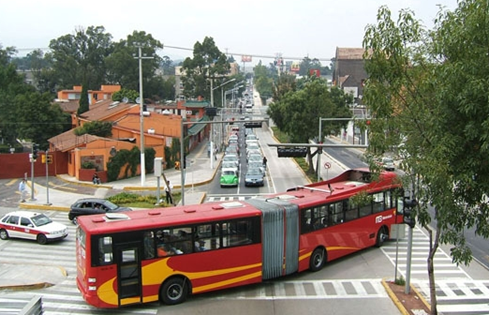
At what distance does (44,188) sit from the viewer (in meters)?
40.1

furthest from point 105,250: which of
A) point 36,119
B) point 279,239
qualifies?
point 36,119

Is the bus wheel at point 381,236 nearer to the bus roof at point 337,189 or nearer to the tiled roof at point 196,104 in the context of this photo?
the bus roof at point 337,189

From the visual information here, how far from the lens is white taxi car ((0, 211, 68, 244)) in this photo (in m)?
24.2

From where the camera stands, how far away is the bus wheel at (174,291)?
1580 centimetres

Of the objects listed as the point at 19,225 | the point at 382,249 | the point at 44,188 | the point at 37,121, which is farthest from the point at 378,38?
the point at 37,121

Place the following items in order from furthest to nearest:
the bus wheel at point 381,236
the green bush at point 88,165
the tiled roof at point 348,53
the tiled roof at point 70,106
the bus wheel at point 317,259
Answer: the tiled roof at point 348,53
the tiled roof at point 70,106
the green bush at point 88,165
the bus wheel at point 381,236
the bus wheel at point 317,259

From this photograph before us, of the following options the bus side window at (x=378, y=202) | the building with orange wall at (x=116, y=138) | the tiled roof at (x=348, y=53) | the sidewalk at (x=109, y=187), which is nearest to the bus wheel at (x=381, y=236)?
the bus side window at (x=378, y=202)

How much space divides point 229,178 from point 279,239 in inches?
962

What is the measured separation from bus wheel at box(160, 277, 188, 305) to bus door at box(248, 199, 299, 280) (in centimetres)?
290

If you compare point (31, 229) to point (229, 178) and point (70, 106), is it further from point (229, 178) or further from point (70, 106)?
point (70, 106)

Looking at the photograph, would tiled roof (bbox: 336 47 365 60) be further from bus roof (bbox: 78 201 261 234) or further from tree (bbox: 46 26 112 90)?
bus roof (bbox: 78 201 261 234)

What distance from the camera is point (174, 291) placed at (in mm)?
16000

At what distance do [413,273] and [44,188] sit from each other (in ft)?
99.6

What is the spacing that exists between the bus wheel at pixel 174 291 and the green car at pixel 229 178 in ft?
84.3
